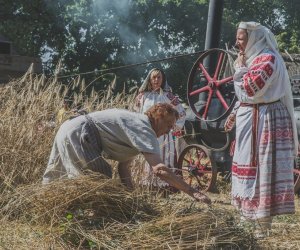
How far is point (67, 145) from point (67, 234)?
861 millimetres

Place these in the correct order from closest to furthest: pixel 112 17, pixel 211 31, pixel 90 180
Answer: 1. pixel 90 180
2. pixel 211 31
3. pixel 112 17

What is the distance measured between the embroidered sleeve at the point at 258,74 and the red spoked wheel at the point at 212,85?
66.5 inches

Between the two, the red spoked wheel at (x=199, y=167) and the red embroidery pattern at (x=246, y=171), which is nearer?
the red embroidery pattern at (x=246, y=171)

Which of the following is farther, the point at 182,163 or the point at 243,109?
the point at 182,163

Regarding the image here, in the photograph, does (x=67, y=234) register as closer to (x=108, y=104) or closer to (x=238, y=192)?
(x=238, y=192)

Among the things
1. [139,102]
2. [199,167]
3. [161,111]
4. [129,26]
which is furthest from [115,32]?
[161,111]

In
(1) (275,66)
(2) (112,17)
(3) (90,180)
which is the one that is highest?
(2) (112,17)

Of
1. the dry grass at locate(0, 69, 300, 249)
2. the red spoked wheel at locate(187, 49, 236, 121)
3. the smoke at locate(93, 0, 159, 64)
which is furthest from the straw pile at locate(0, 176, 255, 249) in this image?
the smoke at locate(93, 0, 159, 64)

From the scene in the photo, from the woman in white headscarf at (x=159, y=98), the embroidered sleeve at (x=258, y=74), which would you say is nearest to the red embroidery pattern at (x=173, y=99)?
the woman in white headscarf at (x=159, y=98)

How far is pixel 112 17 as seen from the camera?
984 inches

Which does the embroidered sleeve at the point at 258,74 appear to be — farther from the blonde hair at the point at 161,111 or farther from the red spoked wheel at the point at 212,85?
the red spoked wheel at the point at 212,85

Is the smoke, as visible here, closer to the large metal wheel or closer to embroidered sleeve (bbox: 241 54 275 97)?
the large metal wheel

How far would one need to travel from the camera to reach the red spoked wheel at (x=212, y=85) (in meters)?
6.77

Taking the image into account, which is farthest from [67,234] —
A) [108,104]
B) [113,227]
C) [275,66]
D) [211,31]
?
[211,31]
